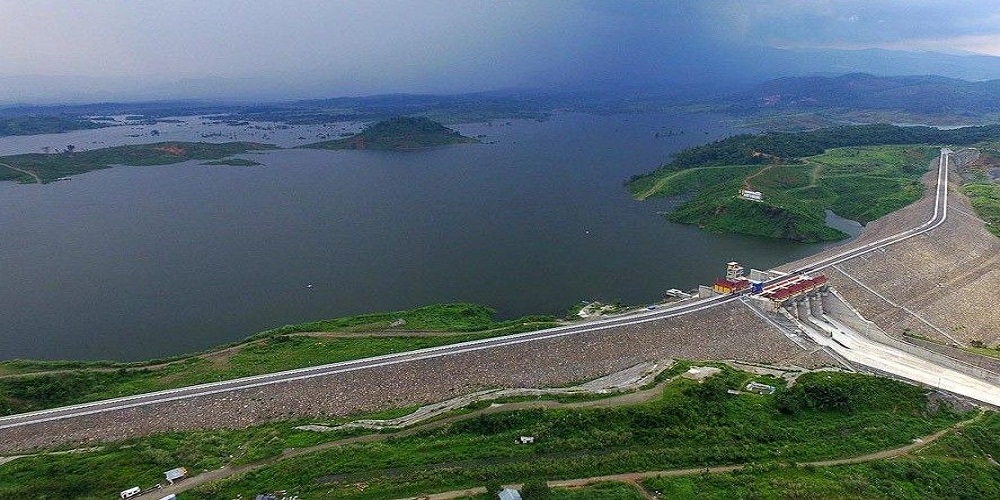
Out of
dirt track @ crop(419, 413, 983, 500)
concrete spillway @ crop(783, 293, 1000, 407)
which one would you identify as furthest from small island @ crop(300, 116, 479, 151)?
dirt track @ crop(419, 413, 983, 500)

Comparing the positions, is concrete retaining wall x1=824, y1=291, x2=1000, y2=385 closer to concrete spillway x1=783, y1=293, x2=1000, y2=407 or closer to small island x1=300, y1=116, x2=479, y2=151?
concrete spillway x1=783, y1=293, x2=1000, y2=407

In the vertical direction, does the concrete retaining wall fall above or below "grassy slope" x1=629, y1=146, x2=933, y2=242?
below

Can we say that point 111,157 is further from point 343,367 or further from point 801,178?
point 801,178

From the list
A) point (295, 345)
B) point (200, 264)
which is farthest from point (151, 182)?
point (295, 345)

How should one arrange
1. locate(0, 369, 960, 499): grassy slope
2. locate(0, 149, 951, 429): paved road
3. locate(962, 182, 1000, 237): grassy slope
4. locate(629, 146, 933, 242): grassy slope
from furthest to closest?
locate(629, 146, 933, 242): grassy slope, locate(962, 182, 1000, 237): grassy slope, locate(0, 149, 951, 429): paved road, locate(0, 369, 960, 499): grassy slope

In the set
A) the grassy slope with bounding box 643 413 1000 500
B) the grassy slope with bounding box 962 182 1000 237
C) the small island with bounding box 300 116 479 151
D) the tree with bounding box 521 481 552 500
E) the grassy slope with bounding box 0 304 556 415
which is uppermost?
the small island with bounding box 300 116 479 151

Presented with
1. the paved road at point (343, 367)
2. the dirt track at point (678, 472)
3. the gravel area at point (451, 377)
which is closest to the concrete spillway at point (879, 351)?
the gravel area at point (451, 377)
